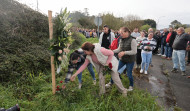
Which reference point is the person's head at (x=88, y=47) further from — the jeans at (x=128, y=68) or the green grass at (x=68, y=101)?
the jeans at (x=128, y=68)

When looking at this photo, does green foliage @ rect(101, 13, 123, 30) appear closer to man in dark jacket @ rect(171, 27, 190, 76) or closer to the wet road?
man in dark jacket @ rect(171, 27, 190, 76)

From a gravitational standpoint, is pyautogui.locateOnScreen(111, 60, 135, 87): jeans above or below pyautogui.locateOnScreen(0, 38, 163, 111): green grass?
above

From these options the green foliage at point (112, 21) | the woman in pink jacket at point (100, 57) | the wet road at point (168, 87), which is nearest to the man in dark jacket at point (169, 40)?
the wet road at point (168, 87)

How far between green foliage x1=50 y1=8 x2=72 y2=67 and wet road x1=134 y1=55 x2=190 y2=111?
8.59ft

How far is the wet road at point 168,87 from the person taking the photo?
3273 millimetres

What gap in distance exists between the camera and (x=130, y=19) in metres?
24.7

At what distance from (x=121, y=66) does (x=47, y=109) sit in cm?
236

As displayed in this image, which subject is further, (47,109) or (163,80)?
(163,80)

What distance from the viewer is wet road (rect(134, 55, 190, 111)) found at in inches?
129

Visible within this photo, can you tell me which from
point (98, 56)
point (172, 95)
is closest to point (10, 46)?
point (98, 56)

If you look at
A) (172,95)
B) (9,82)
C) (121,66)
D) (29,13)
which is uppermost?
(29,13)

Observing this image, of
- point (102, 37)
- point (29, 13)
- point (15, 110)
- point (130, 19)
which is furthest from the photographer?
point (130, 19)

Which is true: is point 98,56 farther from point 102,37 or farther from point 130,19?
point 130,19

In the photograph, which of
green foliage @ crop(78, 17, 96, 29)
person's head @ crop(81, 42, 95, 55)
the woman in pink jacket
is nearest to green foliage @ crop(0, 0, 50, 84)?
the woman in pink jacket
